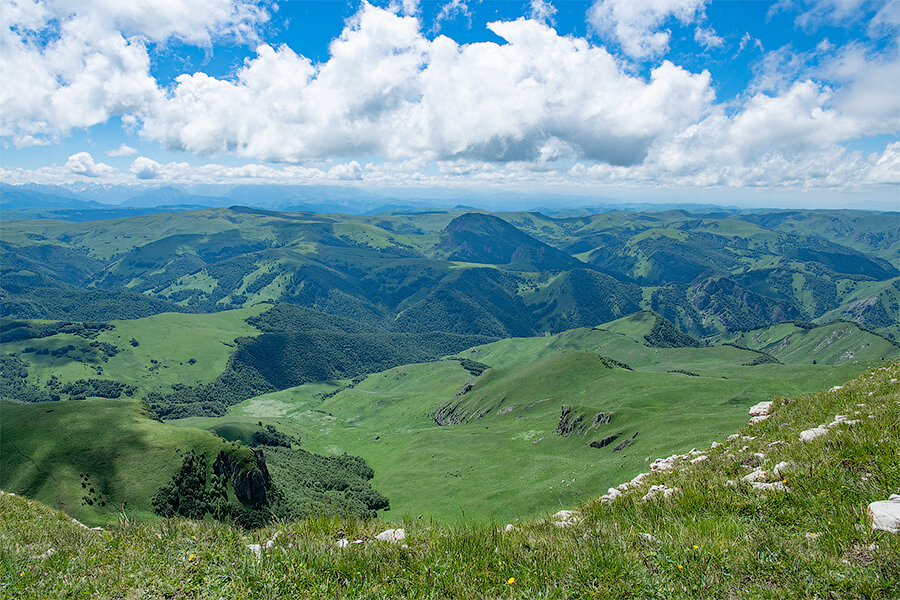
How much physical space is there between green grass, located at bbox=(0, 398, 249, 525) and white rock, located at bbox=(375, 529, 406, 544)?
427 ft

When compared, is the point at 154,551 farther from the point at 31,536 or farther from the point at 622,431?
the point at 622,431

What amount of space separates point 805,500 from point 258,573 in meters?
10.0

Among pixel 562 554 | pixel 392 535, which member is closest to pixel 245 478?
pixel 392 535

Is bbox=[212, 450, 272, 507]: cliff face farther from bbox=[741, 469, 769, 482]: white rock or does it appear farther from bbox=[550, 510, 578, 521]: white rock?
bbox=[741, 469, 769, 482]: white rock

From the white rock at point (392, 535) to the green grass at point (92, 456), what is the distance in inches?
5121

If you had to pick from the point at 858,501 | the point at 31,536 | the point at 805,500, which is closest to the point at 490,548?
the point at 805,500

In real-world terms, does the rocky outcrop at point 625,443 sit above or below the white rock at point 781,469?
below

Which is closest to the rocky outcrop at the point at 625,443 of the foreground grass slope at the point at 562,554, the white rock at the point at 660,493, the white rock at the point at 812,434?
the white rock at the point at 812,434

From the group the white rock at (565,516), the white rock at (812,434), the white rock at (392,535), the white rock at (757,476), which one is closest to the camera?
the white rock at (392,535)

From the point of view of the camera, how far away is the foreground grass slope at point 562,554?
639 centimetres

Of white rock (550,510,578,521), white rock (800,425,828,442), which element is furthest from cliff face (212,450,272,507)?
white rock (800,425,828,442)

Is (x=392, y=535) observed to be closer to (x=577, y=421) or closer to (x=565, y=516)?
(x=565, y=516)

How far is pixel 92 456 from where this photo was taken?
131m

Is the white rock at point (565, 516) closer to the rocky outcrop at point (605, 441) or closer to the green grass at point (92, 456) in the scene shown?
the rocky outcrop at point (605, 441)
